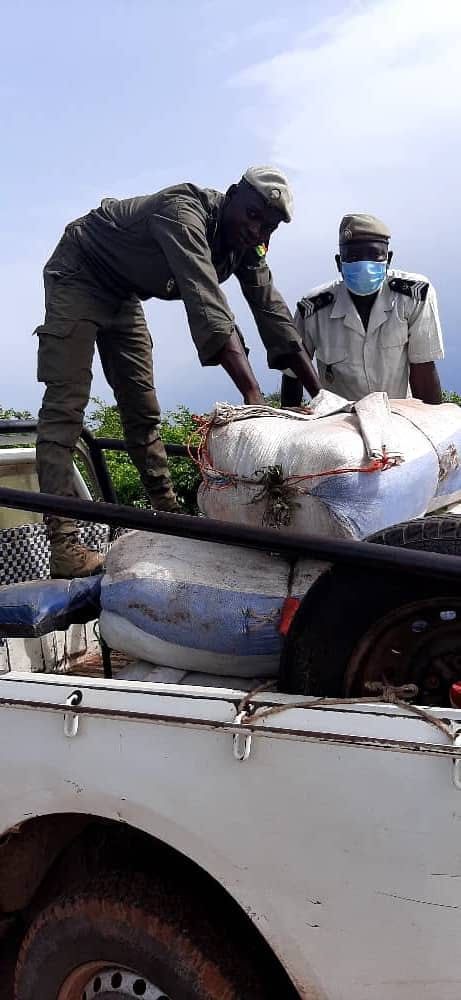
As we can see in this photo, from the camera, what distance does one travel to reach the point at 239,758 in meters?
1.56

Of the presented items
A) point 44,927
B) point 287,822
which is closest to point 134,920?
point 44,927

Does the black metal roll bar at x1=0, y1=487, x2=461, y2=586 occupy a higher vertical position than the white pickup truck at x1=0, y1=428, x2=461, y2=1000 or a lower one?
higher

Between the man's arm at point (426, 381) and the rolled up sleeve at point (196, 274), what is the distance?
0.91 metres

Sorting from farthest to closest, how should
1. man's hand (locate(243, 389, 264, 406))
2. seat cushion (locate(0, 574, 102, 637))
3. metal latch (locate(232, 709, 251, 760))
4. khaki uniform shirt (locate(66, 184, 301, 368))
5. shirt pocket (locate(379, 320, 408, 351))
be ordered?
shirt pocket (locate(379, 320, 408, 351)) → khaki uniform shirt (locate(66, 184, 301, 368)) → man's hand (locate(243, 389, 264, 406)) → seat cushion (locate(0, 574, 102, 637)) → metal latch (locate(232, 709, 251, 760))

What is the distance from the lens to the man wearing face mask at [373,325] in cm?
322

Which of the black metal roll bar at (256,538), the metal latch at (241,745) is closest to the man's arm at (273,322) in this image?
the black metal roll bar at (256,538)

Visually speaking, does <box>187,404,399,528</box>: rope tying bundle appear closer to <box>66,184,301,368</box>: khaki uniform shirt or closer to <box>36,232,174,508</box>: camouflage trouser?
<box>66,184,301,368</box>: khaki uniform shirt

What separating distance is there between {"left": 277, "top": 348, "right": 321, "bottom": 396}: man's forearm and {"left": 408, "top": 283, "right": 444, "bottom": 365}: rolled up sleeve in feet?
1.30

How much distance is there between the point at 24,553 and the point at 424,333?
1660mm

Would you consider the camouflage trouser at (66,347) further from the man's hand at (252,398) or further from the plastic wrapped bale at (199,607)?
the plastic wrapped bale at (199,607)

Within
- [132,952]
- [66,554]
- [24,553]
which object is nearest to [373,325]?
[66,554]

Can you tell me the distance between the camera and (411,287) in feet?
10.7

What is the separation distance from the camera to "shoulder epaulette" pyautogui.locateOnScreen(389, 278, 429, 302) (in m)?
3.27

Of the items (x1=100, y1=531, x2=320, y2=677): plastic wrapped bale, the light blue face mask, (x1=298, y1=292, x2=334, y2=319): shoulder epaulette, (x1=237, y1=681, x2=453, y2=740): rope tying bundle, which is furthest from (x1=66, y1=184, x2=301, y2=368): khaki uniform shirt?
(x1=237, y1=681, x2=453, y2=740): rope tying bundle
